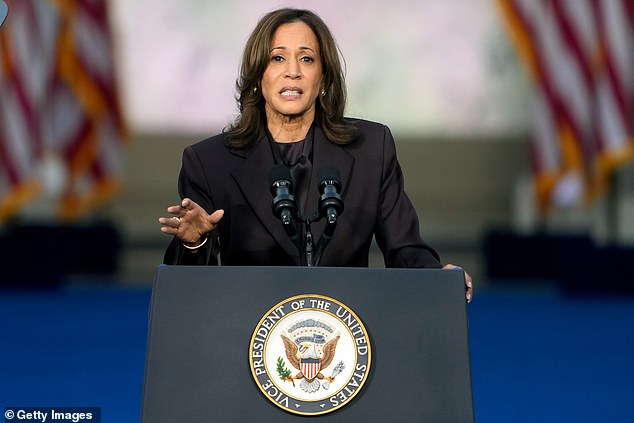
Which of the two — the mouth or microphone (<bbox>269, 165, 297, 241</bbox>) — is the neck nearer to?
the mouth

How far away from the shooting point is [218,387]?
2.59 meters

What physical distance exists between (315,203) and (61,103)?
903cm

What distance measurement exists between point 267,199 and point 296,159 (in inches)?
7.1

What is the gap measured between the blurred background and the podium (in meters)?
1.46

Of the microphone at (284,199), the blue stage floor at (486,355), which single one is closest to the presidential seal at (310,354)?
the microphone at (284,199)

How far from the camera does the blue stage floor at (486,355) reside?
485cm

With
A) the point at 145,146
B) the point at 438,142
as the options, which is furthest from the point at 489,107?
the point at 145,146

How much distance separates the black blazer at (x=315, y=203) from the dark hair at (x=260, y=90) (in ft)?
0.11

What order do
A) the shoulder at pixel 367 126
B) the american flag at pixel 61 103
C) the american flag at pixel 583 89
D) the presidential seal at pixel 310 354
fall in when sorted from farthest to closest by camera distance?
the american flag at pixel 61 103 < the american flag at pixel 583 89 < the shoulder at pixel 367 126 < the presidential seal at pixel 310 354

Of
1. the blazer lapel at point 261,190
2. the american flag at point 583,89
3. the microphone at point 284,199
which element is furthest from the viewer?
the american flag at point 583,89

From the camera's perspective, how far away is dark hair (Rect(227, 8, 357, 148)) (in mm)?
3219

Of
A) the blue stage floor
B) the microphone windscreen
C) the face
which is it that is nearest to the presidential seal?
the microphone windscreen

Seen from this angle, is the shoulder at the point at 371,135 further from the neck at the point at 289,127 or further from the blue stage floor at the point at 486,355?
the blue stage floor at the point at 486,355

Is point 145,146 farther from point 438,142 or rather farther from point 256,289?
point 256,289
